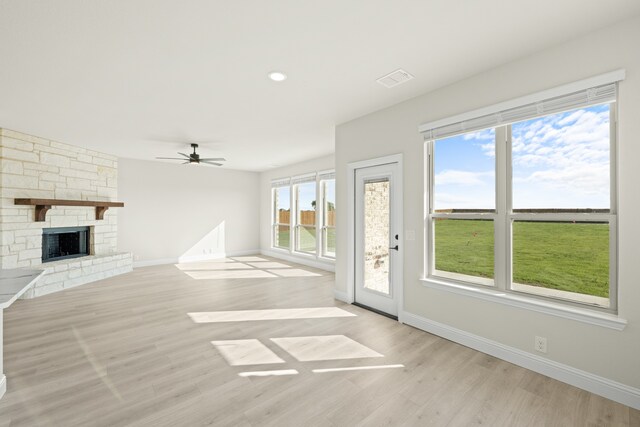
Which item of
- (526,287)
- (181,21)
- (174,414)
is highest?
(181,21)

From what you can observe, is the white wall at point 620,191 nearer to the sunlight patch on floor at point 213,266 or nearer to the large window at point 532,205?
the large window at point 532,205

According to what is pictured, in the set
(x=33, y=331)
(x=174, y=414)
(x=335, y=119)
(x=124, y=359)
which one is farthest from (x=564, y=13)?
(x=33, y=331)

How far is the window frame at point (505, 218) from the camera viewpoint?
213 centimetres

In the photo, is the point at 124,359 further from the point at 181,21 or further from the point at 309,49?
the point at 309,49

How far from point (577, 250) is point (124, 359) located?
4.19m

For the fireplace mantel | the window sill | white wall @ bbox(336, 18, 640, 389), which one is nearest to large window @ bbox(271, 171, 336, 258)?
white wall @ bbox(336, 18, 640, 389)

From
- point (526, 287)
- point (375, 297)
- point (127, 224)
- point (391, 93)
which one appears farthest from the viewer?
point (127, 224)

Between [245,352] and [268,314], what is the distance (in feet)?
3.40

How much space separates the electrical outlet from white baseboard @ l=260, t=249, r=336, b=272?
14.6ft

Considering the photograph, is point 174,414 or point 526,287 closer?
point 174,414

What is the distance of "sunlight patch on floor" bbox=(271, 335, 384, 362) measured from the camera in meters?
A: 2.73

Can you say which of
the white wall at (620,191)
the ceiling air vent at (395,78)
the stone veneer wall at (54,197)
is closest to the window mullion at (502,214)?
the white wall at (620,191)

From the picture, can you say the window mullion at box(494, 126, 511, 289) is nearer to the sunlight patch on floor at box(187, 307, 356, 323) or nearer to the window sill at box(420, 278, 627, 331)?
the window sill at box(420, 278, 627, 331)

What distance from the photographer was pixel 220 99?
3.40 m
